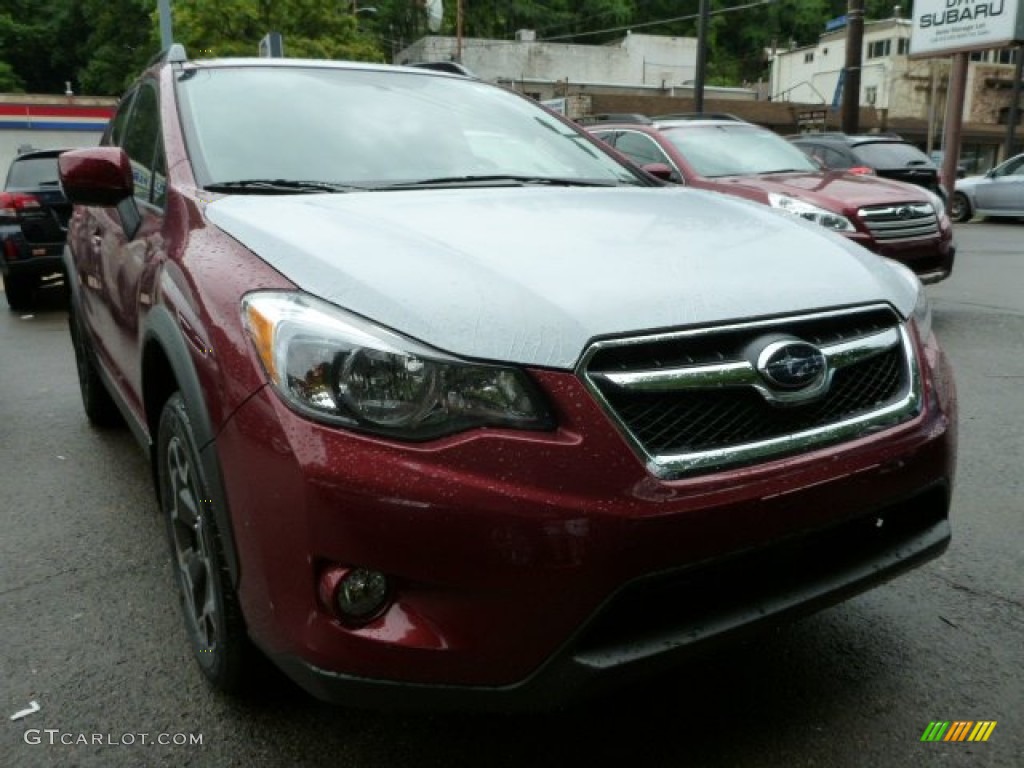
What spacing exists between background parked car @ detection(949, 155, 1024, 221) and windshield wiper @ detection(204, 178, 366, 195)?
18273mm

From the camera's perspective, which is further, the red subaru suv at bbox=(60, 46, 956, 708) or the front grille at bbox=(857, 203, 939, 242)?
the front grille at bbox=(857, 203, 939, 242)

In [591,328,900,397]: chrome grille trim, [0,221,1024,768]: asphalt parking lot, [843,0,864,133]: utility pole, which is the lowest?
[0,221,1024,768]: asphalt parking lot

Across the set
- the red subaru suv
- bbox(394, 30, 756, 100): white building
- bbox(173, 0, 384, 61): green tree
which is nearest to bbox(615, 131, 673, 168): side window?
the red subaru suv

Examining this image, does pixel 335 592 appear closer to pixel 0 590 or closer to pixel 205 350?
pixel 205 350

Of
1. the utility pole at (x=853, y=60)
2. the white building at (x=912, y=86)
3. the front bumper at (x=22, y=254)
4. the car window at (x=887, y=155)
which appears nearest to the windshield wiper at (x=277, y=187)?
the front bumper at (x=22, y=254)

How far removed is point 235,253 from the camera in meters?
2.07

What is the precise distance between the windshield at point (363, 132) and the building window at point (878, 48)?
54.6m

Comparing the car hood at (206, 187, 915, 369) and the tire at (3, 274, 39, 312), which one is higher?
the car hood at (206, 187, 915, 369)

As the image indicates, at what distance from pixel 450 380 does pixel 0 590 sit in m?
2.09

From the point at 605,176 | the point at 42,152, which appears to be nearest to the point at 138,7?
the point at 42,152

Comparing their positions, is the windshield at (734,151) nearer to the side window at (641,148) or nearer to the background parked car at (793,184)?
the background parked car at (793,184)

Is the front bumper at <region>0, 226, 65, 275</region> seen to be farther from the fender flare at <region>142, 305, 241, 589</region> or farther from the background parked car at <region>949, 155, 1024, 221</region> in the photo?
the background parked car at <region>949, 155, 1024, 221</region>

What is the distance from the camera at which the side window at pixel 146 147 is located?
283 centimetres

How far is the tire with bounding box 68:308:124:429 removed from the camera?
4.45 metres
